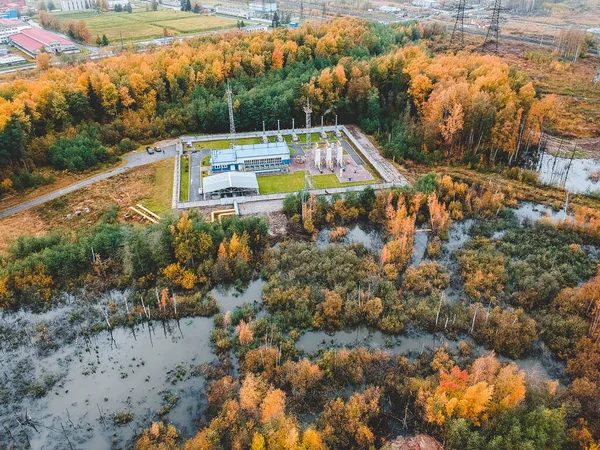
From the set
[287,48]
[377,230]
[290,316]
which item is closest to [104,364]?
[290,316]

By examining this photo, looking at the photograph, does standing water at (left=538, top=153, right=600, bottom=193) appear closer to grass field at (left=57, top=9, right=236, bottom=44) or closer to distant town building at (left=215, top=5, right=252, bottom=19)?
grass field at (left=57, top=9, right=236, bottom=44)

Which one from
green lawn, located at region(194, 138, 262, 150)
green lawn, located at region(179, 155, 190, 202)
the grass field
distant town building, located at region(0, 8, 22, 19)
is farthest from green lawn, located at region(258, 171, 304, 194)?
distant town building, located at region(0, 8, 22, 19)

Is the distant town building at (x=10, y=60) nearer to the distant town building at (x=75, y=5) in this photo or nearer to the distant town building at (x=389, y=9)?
the distant town building at (x=75, y=5)

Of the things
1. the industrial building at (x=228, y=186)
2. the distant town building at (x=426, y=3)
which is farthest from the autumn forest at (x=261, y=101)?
the distant town building at (x=426, y=3)

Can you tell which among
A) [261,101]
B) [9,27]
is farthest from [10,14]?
[261,101]

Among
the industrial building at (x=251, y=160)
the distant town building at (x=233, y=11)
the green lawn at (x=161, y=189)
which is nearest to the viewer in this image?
the green lawn at (x=161, y=189)

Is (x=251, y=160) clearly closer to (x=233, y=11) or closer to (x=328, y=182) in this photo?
(x=328, y=182)
